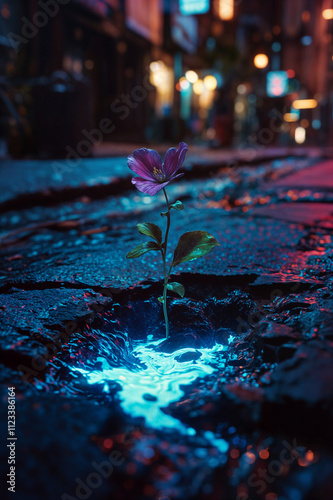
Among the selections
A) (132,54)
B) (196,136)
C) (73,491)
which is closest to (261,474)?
(73,491)

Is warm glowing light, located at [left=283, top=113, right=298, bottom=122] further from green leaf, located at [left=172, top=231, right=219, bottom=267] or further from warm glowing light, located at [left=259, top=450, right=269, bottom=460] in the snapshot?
warm glowing light, located at [left=259, top=450, right=269, bottom=460]

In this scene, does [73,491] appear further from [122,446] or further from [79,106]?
[79,106]

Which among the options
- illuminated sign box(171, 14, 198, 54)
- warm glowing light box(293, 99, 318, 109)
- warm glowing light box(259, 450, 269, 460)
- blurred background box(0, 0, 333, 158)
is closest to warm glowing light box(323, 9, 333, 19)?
blurred background box(0, 0, 333, 158)

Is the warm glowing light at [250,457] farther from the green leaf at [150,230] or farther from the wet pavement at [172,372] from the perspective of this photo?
the green leaf at [150,230]

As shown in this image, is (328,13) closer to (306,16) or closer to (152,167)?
(306,16)

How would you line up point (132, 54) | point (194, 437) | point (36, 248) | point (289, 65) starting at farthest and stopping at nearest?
point (289, 65) → point (132, 54) → point (36, 248) → point (194, 437)

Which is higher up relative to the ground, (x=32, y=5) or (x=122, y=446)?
(x=32, y=5)
